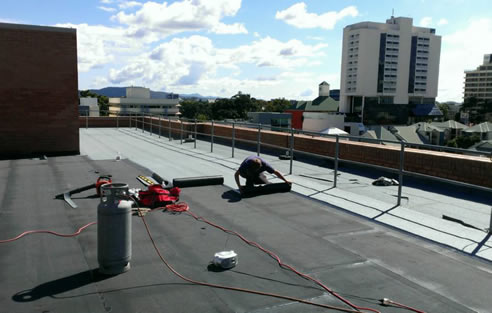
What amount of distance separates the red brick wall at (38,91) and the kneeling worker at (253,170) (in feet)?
29.6

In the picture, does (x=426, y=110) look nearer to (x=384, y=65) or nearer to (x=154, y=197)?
(x=384, y=65)

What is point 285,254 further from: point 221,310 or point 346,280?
point 221,310

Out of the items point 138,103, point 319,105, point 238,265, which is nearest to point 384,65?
point 319,105

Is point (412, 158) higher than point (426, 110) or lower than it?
Answer: lower

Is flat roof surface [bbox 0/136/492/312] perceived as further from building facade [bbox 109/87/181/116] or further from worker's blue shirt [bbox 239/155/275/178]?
building facade [bbox 109/87/181/116]

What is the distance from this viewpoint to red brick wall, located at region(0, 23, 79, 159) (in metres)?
14.1

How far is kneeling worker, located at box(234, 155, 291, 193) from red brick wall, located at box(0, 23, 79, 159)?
9.02 m

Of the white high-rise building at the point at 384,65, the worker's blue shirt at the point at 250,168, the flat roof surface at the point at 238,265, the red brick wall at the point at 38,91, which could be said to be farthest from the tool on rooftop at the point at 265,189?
the white high-rise building at the point at 384,65

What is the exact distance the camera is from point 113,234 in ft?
15.2

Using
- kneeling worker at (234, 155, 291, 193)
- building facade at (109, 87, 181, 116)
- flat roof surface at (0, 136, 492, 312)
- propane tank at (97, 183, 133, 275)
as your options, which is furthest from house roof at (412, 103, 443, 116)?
propane tank at (97, 183, 133, 275)

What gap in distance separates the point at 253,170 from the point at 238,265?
3.61 metres

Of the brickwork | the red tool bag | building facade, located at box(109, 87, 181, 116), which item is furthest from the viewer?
building facade, located at box(109, 87, 181, 116)

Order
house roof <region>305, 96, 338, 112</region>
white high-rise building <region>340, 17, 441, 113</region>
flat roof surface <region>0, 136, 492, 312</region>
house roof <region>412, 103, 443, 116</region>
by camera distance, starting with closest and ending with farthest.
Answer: flat roof surface <region>0, 136, 492, 312</region> < white high-rise building <region>340, 17, 441, 113</region> < house roof <region>412, 103, 443, 116</region> < house roof <region>305, 96, 338, 112</region>

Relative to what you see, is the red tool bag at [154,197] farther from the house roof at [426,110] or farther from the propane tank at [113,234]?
the house roof at [426,110]
